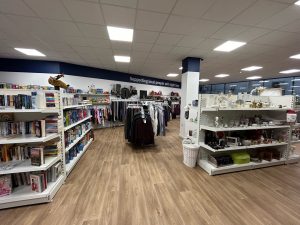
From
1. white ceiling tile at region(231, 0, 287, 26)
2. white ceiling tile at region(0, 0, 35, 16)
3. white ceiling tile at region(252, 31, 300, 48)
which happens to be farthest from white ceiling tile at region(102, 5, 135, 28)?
white ceiling tile at region(252, 31, 300, 48)

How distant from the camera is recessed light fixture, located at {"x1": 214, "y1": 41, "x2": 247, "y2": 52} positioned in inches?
148

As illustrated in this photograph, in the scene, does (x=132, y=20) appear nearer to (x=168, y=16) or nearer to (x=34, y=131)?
(x=168, y=16)

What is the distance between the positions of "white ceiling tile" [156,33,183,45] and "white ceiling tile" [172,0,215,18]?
2.78 ft

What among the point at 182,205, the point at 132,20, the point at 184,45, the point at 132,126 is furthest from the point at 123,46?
the point at 182,205

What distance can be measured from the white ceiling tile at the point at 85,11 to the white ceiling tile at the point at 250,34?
303cm

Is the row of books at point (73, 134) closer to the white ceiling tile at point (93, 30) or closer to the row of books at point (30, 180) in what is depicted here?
the row of books at point (30, 180)

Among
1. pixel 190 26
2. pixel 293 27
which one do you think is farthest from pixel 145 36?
pixel 293 27

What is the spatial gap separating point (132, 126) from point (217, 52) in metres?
3.52

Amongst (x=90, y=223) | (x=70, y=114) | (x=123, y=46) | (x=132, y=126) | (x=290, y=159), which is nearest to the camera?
(x=90, y=223)

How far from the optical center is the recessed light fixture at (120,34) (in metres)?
3.13

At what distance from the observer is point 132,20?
272cm

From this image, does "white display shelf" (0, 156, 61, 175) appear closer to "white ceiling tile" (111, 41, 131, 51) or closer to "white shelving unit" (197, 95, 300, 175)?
"white shelving unit" (197, 95, 300, 175)

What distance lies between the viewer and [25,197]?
6.02 ft

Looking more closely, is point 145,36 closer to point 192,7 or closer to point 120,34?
point 120,34
